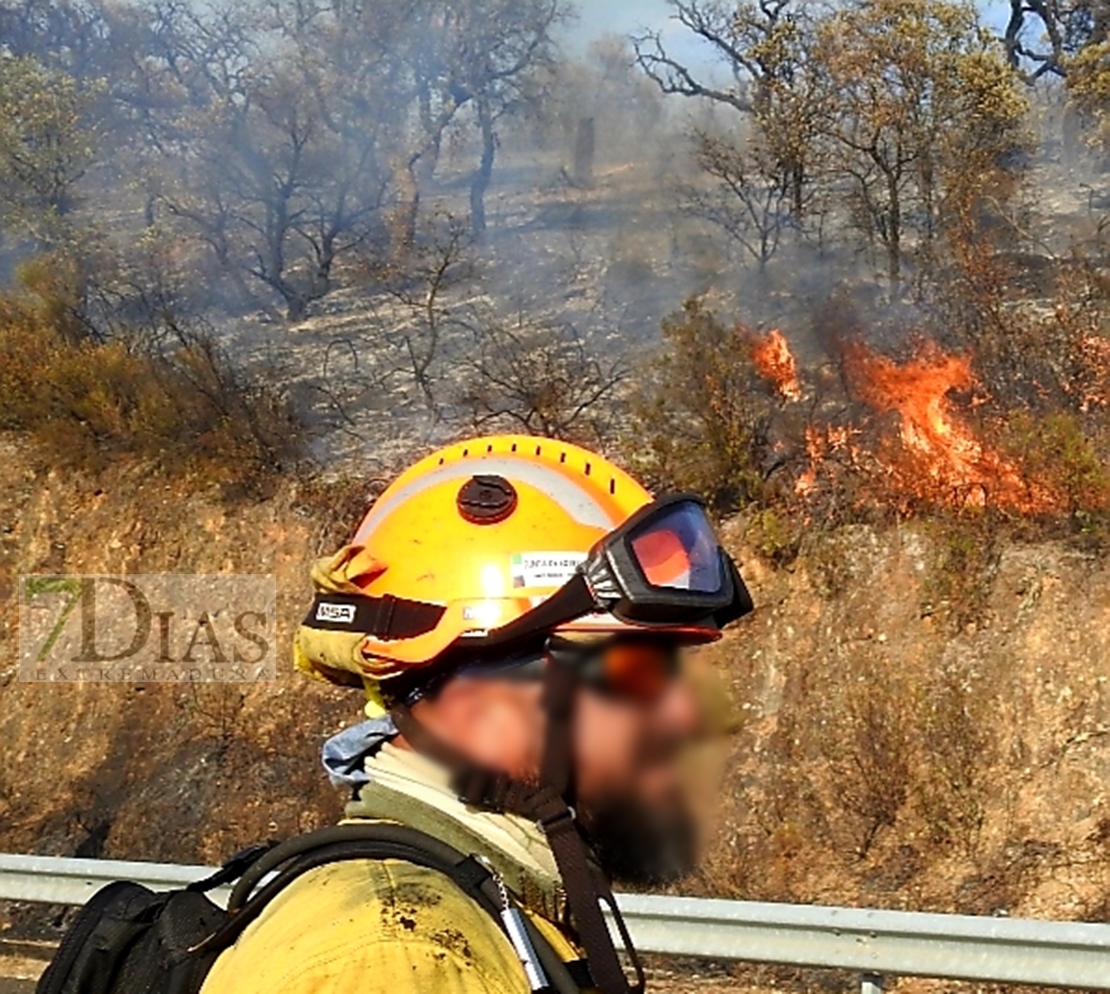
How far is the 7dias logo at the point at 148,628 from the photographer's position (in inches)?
460

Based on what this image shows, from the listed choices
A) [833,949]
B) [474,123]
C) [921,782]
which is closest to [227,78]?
[474,123]

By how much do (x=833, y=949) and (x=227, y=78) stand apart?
17.4 m

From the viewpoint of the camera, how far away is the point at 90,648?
39.9 ft

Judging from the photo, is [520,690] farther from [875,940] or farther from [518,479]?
[875,940]

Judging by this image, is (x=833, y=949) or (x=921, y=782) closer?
(x=833, y=949)

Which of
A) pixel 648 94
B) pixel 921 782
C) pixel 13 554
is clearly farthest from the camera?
pixel 648 94

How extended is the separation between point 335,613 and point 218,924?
44 cm

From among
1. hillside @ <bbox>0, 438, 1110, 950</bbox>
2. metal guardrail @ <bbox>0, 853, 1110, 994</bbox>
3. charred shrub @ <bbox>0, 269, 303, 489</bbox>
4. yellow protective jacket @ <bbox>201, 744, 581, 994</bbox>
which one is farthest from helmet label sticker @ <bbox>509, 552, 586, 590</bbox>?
charred shrub @ <bbox>0, 269, 303, 489</bbox>

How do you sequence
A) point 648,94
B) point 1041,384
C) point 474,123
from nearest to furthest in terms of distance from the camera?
point 1041,384, point 648,94, point 474,123

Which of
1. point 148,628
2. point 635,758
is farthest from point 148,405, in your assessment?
point 635,758

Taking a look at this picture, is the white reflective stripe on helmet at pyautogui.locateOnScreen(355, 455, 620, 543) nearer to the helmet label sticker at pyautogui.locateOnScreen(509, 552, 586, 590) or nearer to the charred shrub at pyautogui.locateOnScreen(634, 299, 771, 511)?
the helmet label sticker at pyautogui.locateOnScreen(509, 552, 586, 590)

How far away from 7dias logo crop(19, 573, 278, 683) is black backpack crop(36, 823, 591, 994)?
1010 cm

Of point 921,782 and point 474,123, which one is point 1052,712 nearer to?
point 921,782

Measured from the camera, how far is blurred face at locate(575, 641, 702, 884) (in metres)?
1.55
